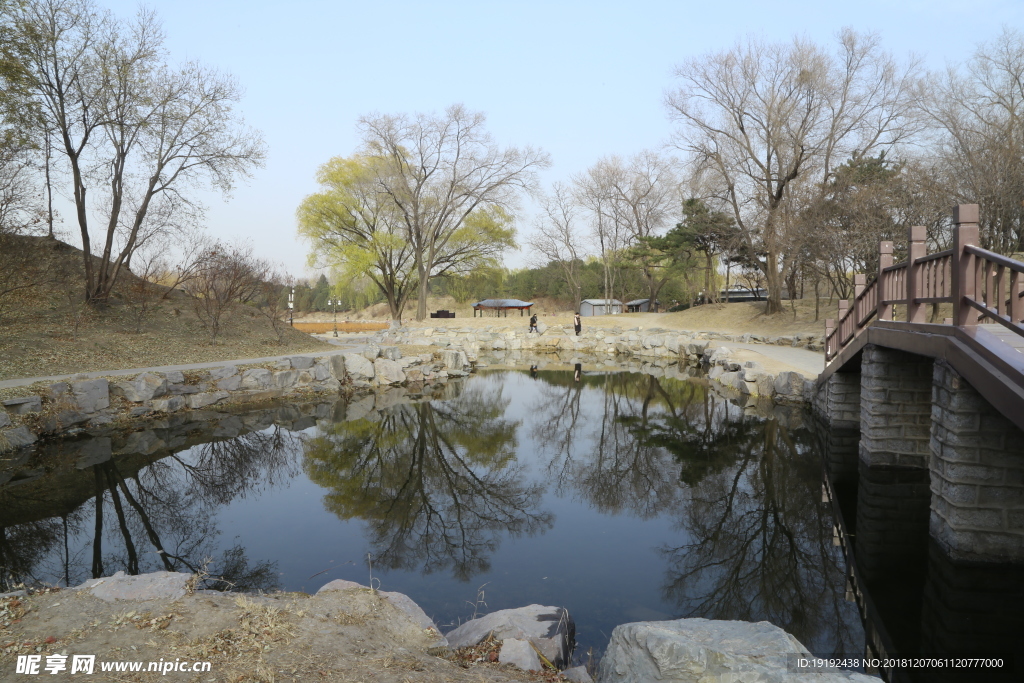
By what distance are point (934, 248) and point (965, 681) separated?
19.8 meters

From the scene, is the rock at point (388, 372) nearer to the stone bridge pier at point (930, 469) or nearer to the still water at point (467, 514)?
the still water at point (467, 514)

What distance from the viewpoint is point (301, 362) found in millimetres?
15344

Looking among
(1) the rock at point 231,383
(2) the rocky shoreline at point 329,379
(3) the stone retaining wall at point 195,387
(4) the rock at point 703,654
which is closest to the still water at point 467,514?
(3) the stone retaining wall at point 195,387

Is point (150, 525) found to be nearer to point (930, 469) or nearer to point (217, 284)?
point (930, 469)

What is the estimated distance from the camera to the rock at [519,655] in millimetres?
3382

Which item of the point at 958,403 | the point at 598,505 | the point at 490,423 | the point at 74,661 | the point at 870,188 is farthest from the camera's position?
the point at 870,188

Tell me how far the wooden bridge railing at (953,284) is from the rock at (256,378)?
12.1 meters

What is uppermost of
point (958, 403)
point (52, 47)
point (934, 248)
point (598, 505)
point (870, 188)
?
point (52, 47)

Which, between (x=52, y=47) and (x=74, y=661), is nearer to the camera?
(x=74, y=661)

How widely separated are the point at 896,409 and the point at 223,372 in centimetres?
1298

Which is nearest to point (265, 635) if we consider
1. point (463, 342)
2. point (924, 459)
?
point (924, 459)

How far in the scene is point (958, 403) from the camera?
5.21 meters

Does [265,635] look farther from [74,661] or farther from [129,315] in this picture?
[129,315]

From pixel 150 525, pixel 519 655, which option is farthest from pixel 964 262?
pixel 150 525
